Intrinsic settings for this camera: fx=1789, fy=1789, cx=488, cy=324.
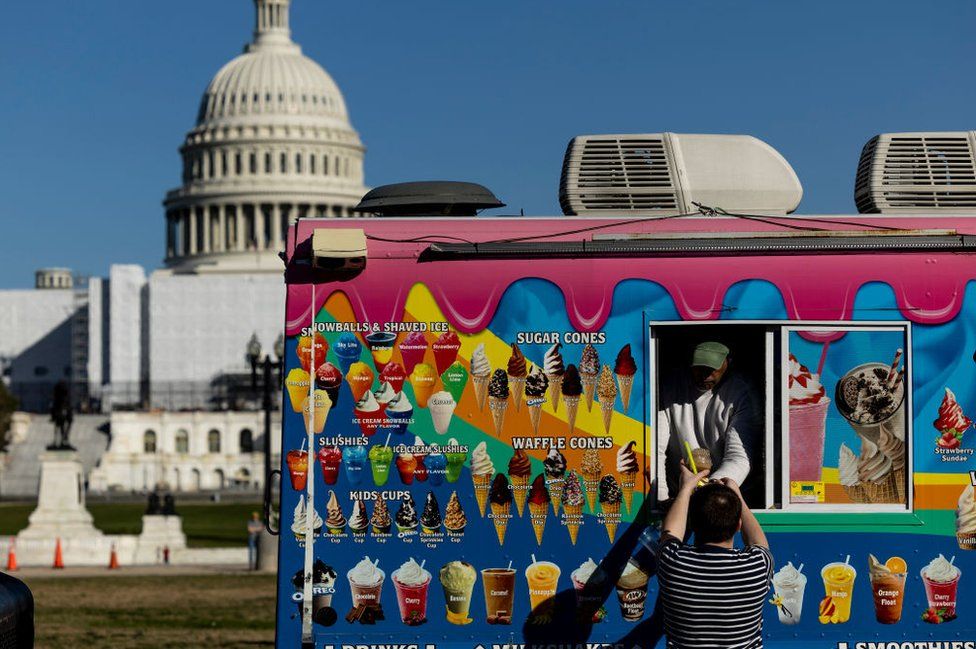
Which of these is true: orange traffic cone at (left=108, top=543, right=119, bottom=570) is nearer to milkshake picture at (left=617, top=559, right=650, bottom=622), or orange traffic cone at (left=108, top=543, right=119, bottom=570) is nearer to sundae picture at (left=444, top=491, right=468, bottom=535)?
sundae picture at (left=444, top=491, right=468, bottom=535)

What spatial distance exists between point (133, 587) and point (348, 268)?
18.0 meters

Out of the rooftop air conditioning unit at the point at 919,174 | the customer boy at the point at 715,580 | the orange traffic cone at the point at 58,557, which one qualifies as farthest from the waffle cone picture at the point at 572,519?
the orange traffic cone at the point at 58,557

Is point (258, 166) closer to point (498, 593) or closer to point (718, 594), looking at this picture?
point (498, 593)

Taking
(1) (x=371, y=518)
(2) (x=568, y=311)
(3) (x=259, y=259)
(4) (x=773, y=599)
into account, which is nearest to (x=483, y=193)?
(2) (x=568, y=311)

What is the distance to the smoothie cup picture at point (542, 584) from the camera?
25.5ft

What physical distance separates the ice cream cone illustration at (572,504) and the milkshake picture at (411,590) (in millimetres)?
649

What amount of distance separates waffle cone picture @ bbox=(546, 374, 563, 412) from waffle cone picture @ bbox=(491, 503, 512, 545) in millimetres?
476

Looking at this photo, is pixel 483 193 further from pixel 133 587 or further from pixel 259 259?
pixel 259 259

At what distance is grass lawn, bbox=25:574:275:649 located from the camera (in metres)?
16.6

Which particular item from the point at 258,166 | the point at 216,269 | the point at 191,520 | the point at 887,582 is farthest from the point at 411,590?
the point at 258,166

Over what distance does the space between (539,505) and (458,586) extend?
498 mm

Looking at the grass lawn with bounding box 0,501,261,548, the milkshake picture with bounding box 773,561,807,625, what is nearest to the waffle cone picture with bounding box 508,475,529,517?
the milkshake picture with bounding box 773,561,807,625

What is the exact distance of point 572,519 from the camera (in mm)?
7793

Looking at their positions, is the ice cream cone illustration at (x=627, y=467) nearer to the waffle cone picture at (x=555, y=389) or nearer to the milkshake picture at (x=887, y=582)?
the waffle cone picture at (x=555, y=389)
